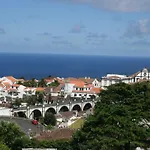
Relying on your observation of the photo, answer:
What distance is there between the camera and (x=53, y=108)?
5444cm

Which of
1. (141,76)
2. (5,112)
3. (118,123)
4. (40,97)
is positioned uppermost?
(141,76)

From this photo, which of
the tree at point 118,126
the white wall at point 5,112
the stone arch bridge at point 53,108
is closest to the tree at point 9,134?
the tree at point 118,126

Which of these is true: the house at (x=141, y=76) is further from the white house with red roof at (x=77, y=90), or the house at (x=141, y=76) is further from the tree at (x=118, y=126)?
the tree at (x=118, y=126)

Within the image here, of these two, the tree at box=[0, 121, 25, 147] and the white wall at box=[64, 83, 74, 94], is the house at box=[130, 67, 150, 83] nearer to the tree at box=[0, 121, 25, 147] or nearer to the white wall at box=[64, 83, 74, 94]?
the white wall at box=[64, 83, 74, 94]

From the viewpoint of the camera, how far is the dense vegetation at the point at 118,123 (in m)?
18.2

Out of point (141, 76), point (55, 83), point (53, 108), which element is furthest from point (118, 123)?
point (141, 76)

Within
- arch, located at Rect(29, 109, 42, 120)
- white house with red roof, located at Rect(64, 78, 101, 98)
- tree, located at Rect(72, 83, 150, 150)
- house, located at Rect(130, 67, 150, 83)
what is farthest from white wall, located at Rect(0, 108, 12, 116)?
house, located at Rect(130, 67, 150, 83)

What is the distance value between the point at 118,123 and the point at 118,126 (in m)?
0.17

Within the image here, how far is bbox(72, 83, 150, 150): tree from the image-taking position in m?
18.2

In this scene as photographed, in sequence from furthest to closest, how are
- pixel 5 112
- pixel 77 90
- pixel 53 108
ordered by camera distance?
pixel 77 90
pixel 53 108
pixel 5 112

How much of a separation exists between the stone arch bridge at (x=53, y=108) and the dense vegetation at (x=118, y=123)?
89.9 ft

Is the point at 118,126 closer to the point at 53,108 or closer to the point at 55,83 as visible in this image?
the point at 53,108

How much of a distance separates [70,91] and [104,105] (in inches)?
1889

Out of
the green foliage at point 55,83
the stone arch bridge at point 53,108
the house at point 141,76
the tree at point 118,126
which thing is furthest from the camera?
the house at point 141,76
